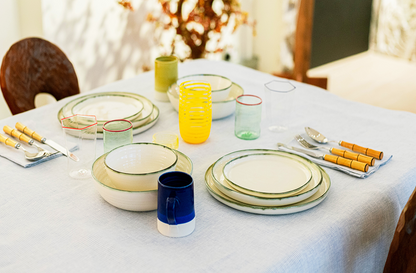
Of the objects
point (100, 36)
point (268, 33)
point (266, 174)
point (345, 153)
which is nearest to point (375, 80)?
point (268, 33)

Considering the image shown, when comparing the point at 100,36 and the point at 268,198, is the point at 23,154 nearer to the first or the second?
the point at 268,198

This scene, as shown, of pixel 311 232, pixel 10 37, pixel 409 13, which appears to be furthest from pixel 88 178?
pixel 409 13

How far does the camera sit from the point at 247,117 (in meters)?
1.26

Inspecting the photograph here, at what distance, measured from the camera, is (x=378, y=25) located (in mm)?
4289

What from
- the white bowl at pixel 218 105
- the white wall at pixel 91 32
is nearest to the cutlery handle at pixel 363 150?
the white bowl at pixel 218 105

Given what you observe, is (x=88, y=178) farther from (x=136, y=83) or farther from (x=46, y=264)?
(x=136, y=83)

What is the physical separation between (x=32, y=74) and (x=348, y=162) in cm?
124

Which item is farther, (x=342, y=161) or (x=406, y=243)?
(x=342, y=161)

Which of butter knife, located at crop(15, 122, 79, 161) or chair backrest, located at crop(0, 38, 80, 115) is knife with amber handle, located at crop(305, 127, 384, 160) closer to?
butter knife, located at crop(15, 122, 79, 161)

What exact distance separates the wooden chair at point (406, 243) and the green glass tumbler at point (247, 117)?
48 centimetres

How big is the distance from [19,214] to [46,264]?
0.63ft

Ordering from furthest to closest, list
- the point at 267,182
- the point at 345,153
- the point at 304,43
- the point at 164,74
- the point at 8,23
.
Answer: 1. the point at 304,43
2. the point at 8,23
3. the point at 164,74
4. the point at 345,153
5. the point at 267,182

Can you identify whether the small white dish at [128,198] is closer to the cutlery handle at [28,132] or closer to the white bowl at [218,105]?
the cutlery handle at [28,132]

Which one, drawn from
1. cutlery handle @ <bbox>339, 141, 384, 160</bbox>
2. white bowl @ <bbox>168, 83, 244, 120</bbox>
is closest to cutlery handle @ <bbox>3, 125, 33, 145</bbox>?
white bowl @ <bbox>168, 83, 244, 120</bbox>
